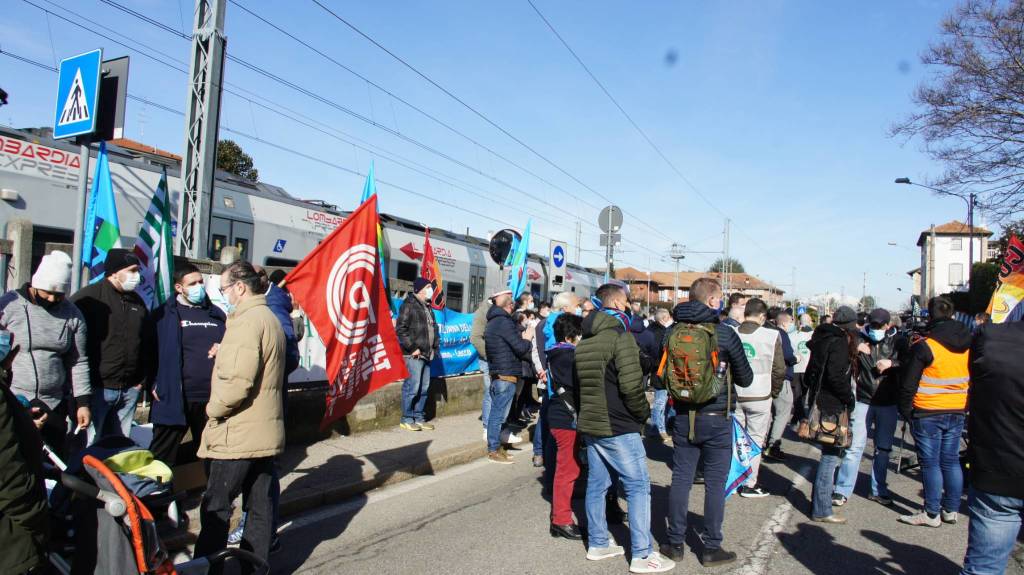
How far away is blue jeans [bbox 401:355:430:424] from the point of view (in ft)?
28.6

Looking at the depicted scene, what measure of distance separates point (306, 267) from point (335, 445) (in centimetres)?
294

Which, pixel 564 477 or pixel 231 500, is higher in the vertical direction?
pixel 231 500

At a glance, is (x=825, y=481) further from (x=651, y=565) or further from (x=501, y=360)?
(x=501, y=360)

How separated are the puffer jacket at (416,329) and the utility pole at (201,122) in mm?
2601

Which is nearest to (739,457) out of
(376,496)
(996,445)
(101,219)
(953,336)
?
(996,445)

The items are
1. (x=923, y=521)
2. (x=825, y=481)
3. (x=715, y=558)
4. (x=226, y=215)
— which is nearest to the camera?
(x=715, y=558)

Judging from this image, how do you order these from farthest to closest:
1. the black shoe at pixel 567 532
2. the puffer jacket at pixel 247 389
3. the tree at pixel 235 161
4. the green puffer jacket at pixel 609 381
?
the tree at pixel 235 161 < the black shoe at pixel 567 532 < the green puffer jacket at pixel 609 381 < the puffer jacket at pixel 247 389

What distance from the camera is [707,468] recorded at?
466cm

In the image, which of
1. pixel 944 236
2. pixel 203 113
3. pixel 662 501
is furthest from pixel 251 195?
pixel 944 236

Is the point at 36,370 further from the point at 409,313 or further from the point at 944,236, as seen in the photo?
the point at 944,236

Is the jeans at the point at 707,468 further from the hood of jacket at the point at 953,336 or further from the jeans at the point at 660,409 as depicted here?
the jeans at the point at 660,409

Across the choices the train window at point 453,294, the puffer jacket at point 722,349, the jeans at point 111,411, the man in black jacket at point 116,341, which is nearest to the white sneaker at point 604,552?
the puffer jacket at point 722,349

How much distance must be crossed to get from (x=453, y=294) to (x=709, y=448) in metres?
14.1

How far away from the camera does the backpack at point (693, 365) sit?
179 inches
